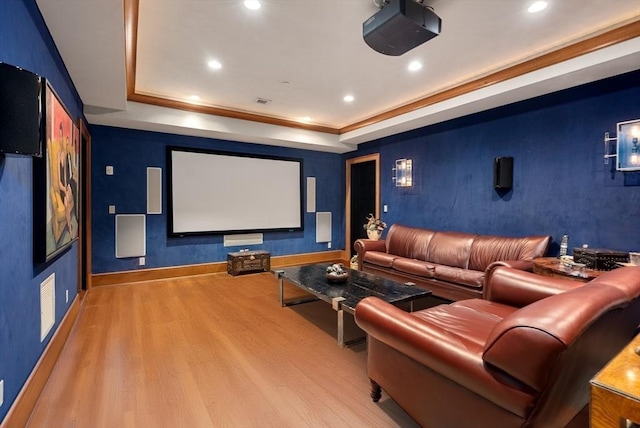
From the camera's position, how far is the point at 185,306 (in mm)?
3699

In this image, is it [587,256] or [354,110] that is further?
[354,110]

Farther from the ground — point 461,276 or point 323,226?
point 323,226

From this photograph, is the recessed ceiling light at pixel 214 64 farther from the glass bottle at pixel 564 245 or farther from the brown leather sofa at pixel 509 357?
the glass bottle at pixel 564 245

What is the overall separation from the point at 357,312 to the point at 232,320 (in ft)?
6.39

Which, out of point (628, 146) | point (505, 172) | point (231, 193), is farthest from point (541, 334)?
point (231, 193)

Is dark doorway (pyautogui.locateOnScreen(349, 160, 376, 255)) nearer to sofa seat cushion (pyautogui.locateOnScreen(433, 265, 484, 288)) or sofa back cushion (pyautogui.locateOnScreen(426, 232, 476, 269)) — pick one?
sofa back cushion (pyautogui.locateOnScreen(426, 232, 476, 269))

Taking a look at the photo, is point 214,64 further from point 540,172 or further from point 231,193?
point 540,172

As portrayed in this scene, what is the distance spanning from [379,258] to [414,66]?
267 centimetres

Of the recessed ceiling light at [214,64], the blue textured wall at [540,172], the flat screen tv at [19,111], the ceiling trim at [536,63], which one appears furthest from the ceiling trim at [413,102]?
the flat screen tv at [19,111]

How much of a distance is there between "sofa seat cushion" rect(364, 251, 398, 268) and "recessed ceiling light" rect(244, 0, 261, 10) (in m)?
3.47

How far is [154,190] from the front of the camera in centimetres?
500

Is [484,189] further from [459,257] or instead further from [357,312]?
[357,312]

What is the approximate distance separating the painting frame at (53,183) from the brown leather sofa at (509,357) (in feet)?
7.17

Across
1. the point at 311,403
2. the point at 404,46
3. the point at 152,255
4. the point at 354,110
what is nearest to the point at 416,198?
the point at 354,110
